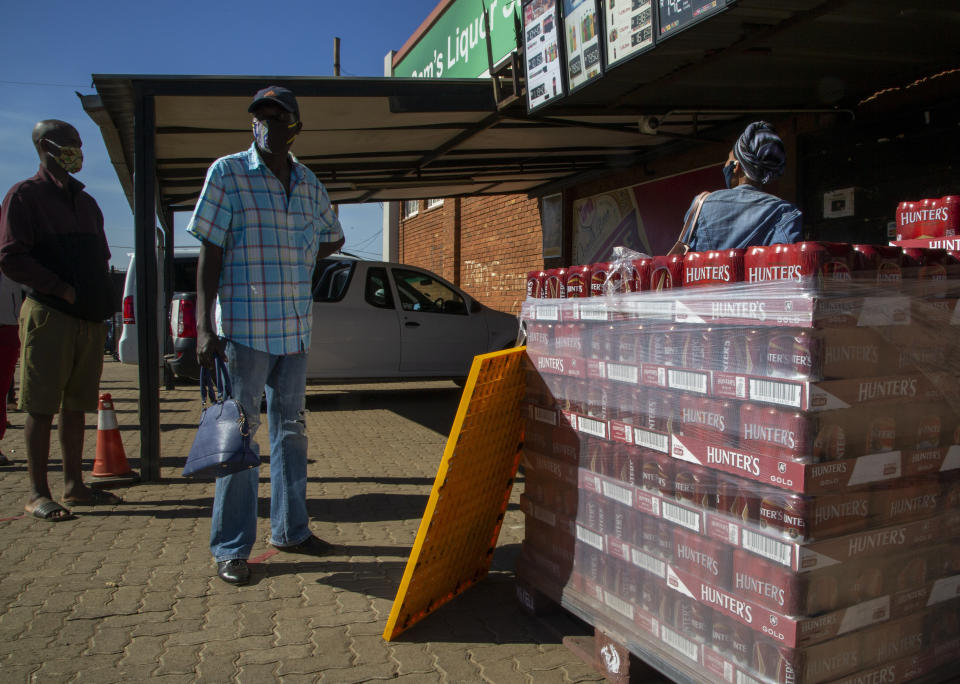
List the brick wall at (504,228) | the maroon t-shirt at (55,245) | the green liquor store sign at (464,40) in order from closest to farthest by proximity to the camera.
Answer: the maroon t-shirt at (55,245) → the brick wall at (504,228) → the green liquor store sign at (464,40)

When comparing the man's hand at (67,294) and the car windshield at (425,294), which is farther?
the car windshield at (425,294)

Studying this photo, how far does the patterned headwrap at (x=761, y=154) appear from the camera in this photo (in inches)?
111

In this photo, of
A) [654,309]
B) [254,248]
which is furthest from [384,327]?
[654,309]

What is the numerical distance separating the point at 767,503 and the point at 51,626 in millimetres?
2746

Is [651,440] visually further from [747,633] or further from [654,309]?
[747,633]

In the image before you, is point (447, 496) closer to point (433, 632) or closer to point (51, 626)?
point (433, 632)

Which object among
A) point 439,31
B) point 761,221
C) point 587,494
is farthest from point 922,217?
point 439,31

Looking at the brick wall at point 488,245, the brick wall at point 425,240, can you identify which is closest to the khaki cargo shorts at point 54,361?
the brick wall at point 488,245

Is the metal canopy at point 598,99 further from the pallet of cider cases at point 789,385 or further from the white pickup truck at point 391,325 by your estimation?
the pallet of cider cases at point 789,385

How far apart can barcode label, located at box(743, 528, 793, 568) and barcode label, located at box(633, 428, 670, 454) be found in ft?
1.21

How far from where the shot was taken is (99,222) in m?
4.56

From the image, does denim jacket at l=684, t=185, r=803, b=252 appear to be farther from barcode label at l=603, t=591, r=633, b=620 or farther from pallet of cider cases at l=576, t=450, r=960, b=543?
barcode label at l=603, t=591, r=633, b=620

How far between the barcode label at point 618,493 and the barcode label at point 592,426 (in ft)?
0.56

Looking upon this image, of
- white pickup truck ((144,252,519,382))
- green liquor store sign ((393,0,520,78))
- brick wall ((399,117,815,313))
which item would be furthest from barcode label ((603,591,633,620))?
white pickup truck ((144,252,519,382))
